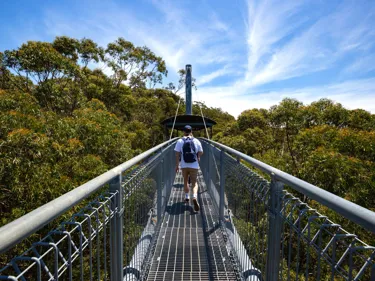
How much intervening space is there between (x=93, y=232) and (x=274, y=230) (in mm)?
1019

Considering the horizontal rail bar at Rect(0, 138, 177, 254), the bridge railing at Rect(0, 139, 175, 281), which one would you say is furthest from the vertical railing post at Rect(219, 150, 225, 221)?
the horizontal rail bar at Rect(0, 138, 177, 254)

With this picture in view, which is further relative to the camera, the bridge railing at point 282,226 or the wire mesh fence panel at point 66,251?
the bridge railing at point 282,226

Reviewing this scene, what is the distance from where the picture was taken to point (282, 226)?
4.91ft

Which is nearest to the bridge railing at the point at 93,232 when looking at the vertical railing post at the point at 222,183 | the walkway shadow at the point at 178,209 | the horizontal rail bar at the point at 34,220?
the horizontal rail bar at the point at 34,220

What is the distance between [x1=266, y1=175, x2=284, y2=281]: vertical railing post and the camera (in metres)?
1.50

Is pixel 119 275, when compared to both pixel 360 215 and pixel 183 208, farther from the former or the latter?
pixel 183 208

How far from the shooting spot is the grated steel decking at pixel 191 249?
273cm

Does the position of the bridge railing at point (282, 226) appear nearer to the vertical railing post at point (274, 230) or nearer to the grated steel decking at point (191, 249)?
the vertical railing post at point (274, 230)

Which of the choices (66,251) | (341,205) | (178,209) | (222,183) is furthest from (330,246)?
(178,209)

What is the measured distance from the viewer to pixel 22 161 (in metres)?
4.60

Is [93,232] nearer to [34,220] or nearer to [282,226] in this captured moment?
[34,220]

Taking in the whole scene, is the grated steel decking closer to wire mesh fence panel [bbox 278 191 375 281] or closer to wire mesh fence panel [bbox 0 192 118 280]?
wire mesh fence panel [bbox 278 191 375 281]

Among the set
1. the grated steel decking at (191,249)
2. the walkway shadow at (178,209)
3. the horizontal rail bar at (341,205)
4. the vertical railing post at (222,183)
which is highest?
the horizontal rail bar at (341,205)

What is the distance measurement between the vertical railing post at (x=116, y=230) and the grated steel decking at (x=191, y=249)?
117 cm
